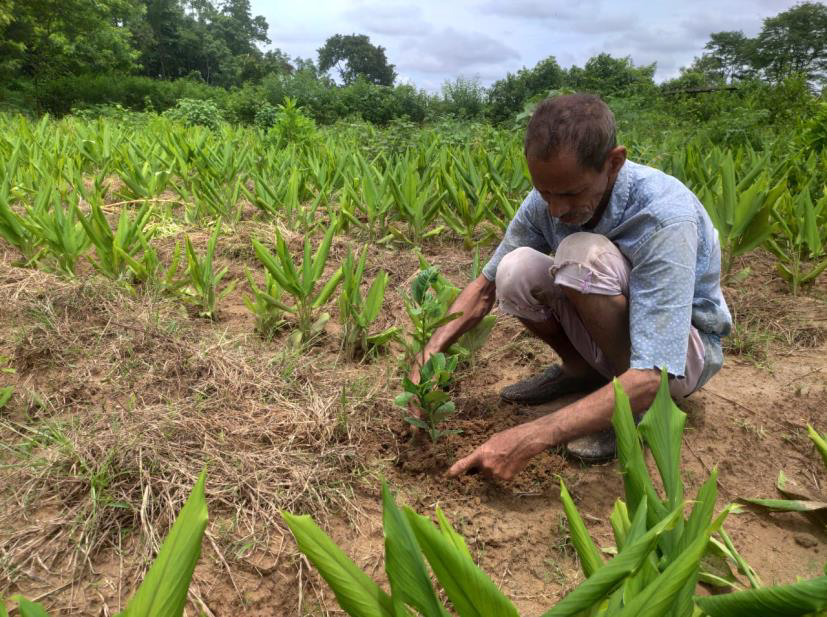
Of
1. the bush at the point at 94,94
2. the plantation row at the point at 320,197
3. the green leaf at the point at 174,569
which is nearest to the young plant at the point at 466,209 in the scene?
the plantation row at the point at 320,197

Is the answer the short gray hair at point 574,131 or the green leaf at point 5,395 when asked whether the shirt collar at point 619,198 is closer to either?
the short gray hair at point 574,131

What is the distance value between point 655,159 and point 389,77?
52.8 metres

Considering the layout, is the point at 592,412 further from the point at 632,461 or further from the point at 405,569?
the point at 405,569

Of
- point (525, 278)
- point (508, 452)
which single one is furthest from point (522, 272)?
point (508, 452)

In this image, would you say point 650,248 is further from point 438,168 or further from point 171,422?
point 438,168

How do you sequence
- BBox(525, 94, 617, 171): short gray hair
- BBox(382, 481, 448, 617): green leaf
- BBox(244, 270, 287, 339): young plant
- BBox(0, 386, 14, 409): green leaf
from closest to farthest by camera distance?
BBox(382, 481, 448, 617): green leaf
BBox(525, 94, 617, 171): short gray hair
BBox(0, 386, 14, 409): green leaf
BBox(244, 270, 287, 339): young plant

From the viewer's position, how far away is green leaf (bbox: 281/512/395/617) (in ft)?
2.31

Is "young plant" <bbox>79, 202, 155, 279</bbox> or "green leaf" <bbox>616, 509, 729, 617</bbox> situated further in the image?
"young plant" <bbox>79, 202, 155, 279</bbox>

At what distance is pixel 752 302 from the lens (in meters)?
2.33

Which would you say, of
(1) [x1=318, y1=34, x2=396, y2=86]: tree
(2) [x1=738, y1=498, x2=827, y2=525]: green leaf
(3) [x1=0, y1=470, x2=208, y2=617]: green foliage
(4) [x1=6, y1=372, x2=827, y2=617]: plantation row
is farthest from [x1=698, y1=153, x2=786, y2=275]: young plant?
(1) [x1=318, y1=34, x2=396, y2=86]: tree

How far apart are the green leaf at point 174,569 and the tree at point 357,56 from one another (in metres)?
54.2

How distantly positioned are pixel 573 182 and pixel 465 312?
0.52 meters

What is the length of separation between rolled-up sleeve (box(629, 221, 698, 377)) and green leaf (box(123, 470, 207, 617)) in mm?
963

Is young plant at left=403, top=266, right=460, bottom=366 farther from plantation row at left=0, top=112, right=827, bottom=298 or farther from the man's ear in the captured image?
plantation row at left=0, top=112, right=827, bottom=298
